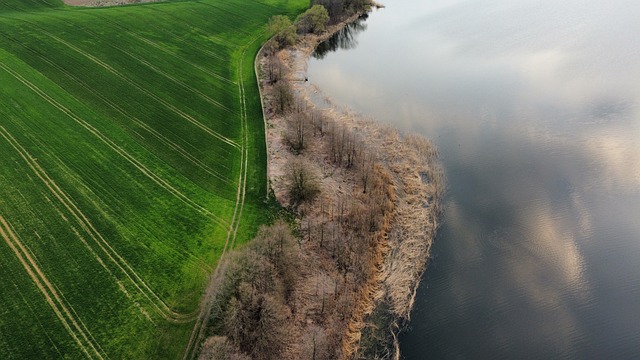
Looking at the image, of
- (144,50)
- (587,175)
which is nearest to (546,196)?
(587,175)

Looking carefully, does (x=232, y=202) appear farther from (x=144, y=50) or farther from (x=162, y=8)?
(x=162, y=8)

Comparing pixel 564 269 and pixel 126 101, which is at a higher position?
pixel 126 101

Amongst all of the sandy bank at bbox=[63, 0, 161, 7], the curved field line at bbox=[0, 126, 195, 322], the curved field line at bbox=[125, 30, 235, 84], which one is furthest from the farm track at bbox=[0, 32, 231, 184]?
the sandy bank at bbox=[63, 0, 161, 7]

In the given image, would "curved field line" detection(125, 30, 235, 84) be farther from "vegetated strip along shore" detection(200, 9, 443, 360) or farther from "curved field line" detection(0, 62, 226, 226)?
"curved field line" detection(0, 62, 226, 226)

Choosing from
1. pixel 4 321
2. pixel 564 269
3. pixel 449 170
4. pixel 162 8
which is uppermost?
pixel 162 8

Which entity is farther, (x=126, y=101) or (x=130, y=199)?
(x=126, y=101)

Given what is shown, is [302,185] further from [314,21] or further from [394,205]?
[314,21]

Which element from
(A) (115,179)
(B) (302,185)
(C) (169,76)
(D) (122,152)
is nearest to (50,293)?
(A) (115,179)

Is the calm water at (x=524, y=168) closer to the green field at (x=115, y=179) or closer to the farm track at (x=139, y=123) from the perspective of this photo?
the green field at (x=115, y=179)
